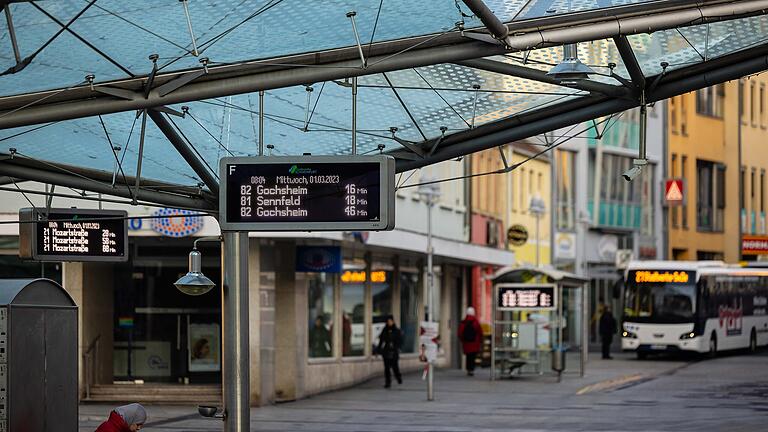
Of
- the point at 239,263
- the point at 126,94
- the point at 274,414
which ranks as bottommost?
the point at 274,414

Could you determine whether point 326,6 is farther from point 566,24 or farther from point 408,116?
point 408,116

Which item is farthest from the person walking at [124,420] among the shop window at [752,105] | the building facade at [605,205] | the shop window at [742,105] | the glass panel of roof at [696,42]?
the shop window at [752,105]

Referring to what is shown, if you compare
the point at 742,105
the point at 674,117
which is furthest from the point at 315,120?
the point at 742,105

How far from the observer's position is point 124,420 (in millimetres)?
15906

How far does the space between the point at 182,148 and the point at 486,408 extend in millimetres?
15691

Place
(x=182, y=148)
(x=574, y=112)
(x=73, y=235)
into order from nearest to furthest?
(x=182, y=148) → (x=574, y=112) → (x=73, y=235)

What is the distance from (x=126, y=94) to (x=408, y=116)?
5.58 m

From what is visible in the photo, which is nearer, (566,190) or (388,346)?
(388,346)

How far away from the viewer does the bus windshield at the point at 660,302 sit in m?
52.4

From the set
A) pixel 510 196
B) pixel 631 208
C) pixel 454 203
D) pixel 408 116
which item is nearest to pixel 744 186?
pixel 631 208

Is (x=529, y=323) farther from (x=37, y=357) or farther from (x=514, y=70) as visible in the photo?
(x=514, y=70)

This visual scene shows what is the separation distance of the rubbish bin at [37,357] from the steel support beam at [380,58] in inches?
105

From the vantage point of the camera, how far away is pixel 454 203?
162 ft

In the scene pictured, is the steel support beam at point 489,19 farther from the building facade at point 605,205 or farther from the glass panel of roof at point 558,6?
the building facade at point 605,205
